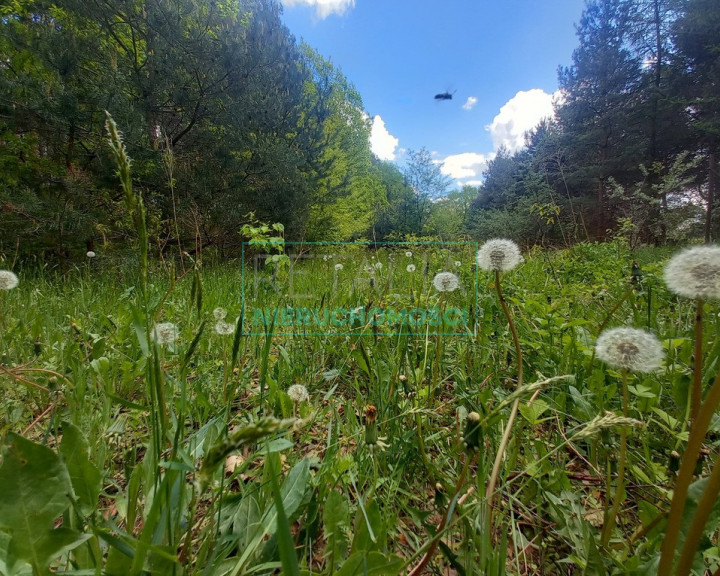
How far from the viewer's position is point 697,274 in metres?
0.59

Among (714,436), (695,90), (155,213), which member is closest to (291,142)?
(155,213)

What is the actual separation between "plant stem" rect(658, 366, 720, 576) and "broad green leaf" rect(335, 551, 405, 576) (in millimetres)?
375

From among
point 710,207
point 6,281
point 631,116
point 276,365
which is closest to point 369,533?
point 276,365

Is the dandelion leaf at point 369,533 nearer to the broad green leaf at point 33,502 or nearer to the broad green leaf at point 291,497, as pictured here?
the broad green leaf at point 291,497

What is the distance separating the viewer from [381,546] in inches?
24.0

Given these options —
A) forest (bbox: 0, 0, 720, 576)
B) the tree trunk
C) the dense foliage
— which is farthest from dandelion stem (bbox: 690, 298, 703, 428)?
the dense foliage

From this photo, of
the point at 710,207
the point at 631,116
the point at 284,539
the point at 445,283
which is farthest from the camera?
the point at 631,116

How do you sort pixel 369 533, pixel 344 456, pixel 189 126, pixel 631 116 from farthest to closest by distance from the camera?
pixel 631 116 < pixel 189 126 < pixel 344 456 < pixel 369 533

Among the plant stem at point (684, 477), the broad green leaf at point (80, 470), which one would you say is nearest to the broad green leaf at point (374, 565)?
the plant stem at point (684, 477)

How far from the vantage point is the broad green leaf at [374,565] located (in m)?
0.51

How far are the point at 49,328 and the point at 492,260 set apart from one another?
2288mm

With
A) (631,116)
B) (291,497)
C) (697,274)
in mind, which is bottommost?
(291,497)

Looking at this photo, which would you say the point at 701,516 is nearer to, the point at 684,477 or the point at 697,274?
the point at 684,477

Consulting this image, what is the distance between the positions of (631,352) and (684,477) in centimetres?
32
